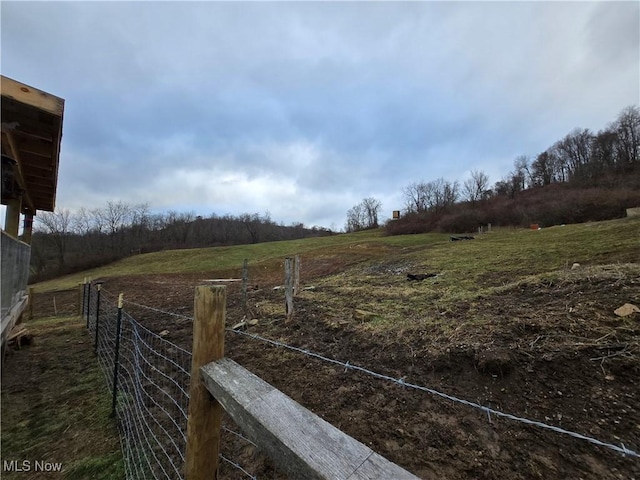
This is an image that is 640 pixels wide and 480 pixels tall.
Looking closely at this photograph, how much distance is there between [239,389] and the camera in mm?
1017

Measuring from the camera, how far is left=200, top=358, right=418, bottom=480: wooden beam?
68 centimetres

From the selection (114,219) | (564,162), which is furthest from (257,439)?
(564,162)

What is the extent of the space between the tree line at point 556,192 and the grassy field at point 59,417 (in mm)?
33601

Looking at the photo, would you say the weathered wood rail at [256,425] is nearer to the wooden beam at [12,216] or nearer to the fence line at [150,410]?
the fence line at [150,410]

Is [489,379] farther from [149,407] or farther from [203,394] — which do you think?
[149,407]

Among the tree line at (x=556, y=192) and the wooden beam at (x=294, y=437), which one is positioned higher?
the tree line at (x=556, y=192)

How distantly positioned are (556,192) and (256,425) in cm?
5034

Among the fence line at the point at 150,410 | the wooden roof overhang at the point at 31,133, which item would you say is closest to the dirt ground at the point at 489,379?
the fence line at the point at 150,410

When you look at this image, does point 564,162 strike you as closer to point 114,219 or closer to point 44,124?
point 44,124

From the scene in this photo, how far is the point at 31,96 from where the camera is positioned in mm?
2842

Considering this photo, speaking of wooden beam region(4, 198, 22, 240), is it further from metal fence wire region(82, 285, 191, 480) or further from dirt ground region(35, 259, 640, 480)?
dirt ground region(35, 259, 640, 480)

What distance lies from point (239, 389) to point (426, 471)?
1948 mm

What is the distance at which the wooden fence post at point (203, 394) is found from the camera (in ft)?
4.08

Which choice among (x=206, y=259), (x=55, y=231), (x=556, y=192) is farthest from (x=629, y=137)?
(x=55, y=231)
